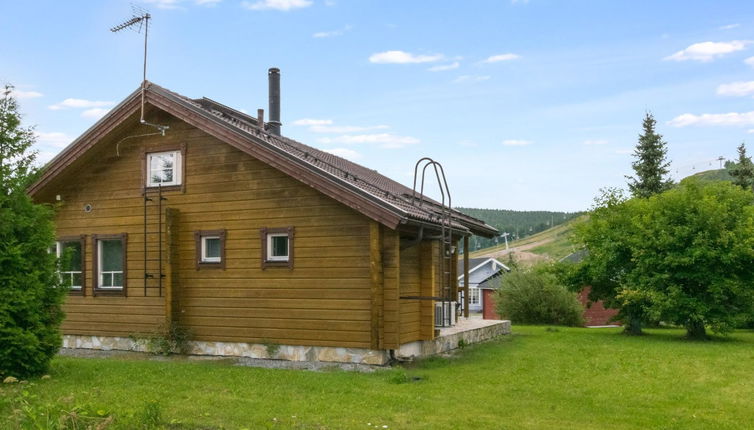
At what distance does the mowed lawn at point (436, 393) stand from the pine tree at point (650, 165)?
1973 cm

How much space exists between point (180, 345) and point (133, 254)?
2364mm

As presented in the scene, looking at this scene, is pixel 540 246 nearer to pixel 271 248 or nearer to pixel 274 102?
pixel 274 102

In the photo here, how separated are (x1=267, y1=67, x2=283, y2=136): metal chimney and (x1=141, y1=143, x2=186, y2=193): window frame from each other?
434 cm

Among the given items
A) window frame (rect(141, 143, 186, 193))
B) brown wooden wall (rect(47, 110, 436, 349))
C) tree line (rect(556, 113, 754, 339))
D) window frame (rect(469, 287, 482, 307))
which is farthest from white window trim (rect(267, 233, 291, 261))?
window frame (rect(469, 287, 482, 307))

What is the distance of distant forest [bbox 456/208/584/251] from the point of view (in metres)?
154

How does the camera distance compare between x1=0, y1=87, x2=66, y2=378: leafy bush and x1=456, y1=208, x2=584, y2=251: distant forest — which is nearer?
x1=0, y1=87, x2=66, y2=378: leafy bush

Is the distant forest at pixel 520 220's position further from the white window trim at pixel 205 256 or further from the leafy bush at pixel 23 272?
the leafy bush at pixel 23 272

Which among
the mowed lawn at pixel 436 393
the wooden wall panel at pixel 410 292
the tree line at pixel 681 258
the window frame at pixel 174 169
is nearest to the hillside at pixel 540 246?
the tree line at pixel 681 258

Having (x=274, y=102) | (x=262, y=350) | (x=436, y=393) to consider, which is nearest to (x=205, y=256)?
(x=262, y=350)

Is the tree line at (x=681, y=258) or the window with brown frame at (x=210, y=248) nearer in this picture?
the window with brown frame at (x=210, y=248)

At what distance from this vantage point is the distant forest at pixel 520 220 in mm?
153625

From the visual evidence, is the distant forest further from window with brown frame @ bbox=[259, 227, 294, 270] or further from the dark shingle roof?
window with brown frame @ bbox=[259, 227, 294, 270]

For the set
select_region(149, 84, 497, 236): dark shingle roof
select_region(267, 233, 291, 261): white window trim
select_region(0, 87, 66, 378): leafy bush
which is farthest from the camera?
select_region(267, 233, 291, 261): white window trim

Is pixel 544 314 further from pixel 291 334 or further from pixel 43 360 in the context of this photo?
pixel 43 360
